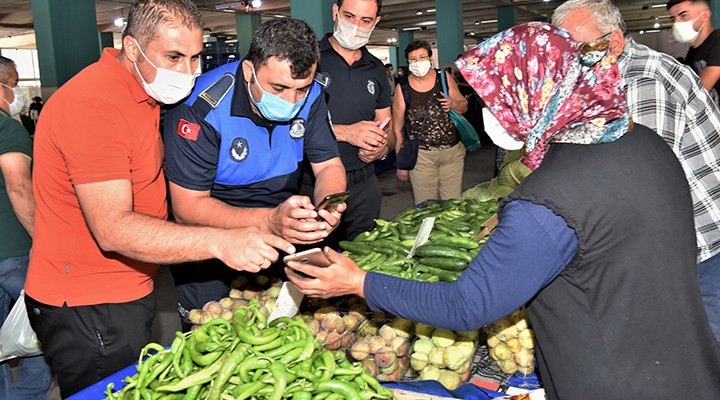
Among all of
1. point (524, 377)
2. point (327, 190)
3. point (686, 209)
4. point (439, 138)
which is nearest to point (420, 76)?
point (439, 138)

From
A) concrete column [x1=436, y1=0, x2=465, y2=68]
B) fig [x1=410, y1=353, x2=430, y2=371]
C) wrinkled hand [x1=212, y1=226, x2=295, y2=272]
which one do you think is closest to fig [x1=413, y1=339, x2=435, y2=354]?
fig [x1=410, y1=353, x2=430, y2=371]

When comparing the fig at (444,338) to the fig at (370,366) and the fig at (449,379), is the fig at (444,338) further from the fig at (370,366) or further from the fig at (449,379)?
the fig at (370,366)

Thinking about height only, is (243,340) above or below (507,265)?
below

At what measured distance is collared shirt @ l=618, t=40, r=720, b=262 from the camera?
263 centimetres

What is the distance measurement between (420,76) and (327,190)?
126 inches

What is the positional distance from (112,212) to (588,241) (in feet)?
4.76

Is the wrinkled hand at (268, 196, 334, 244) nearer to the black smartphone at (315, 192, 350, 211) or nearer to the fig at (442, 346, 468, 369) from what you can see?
the black smartphone at (315, 192, 350, 211)

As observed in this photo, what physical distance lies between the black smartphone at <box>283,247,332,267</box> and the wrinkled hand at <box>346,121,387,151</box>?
181 cm

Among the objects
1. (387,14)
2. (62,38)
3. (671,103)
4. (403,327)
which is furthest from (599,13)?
(387,14)

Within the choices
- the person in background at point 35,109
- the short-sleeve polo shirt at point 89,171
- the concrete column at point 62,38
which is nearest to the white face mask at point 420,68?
the short-sleeve polo shirt at point 89,171

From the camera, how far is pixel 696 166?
2.69m

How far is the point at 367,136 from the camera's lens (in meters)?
3.65

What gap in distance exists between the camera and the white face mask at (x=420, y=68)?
19.1 feet

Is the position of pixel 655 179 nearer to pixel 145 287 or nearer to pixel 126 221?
pixel 126 221
